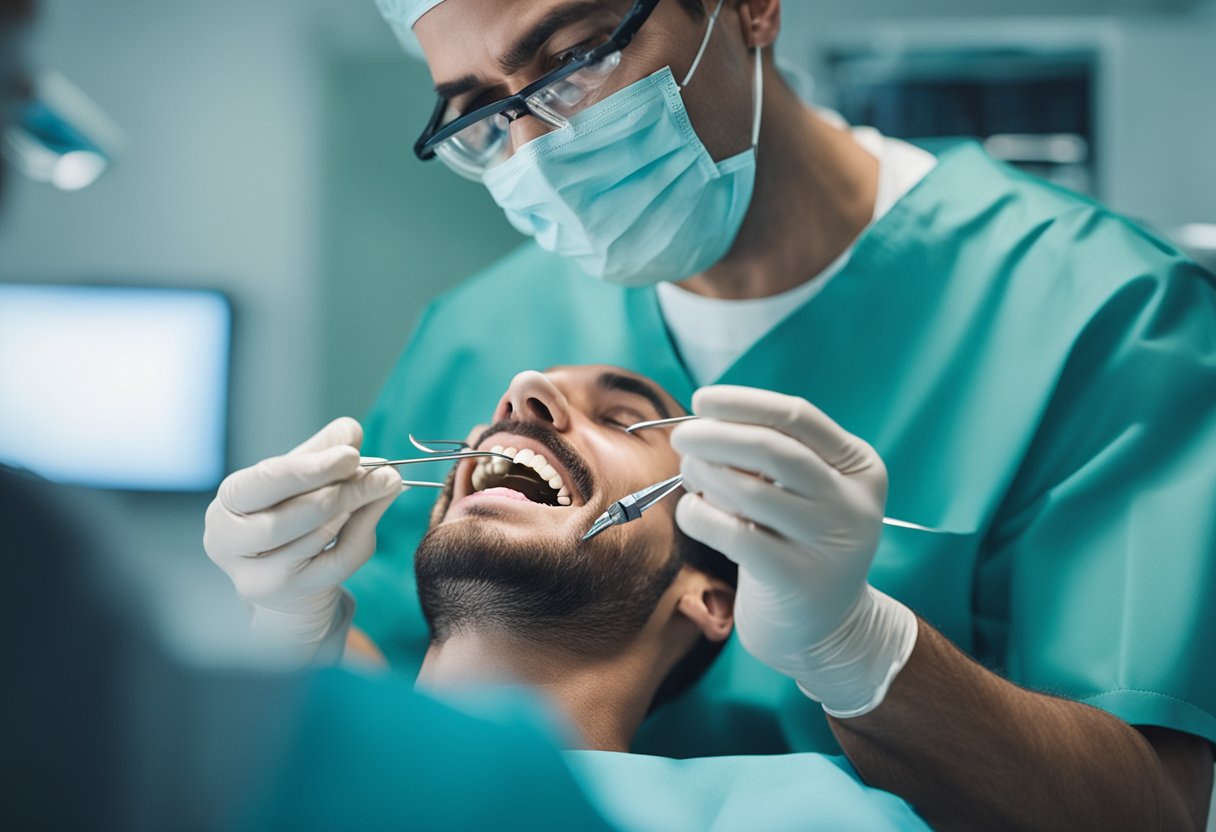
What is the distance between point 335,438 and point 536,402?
30 centimetres

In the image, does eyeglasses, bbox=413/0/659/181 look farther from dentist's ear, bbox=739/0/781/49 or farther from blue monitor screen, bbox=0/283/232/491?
blue monitor screen, bbox=0/283/232/491

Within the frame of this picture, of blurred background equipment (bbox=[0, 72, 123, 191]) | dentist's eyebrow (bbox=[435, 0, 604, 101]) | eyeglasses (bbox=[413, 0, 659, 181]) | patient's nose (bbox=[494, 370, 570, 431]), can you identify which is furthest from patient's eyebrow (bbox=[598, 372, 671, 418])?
blurred background equipment (bbox=[0, 72, 123, 191])

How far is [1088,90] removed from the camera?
3.13 meters

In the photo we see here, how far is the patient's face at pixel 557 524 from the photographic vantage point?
4.63ft

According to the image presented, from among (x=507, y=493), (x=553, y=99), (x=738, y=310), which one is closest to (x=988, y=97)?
(x=738, y=310)

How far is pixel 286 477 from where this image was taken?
1.27 metres

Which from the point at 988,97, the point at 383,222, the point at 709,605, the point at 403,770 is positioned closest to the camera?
the point at 403,770

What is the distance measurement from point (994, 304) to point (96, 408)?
2446mm

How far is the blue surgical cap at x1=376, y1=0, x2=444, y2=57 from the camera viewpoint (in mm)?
1424

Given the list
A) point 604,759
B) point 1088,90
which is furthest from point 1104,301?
point 1088,90

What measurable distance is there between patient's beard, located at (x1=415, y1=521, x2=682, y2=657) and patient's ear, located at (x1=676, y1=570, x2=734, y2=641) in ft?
0.33

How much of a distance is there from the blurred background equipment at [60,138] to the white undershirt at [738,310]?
5.08ft

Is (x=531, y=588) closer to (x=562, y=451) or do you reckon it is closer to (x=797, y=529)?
(x=562, y=451)

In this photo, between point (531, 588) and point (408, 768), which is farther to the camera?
point (531, 588)
